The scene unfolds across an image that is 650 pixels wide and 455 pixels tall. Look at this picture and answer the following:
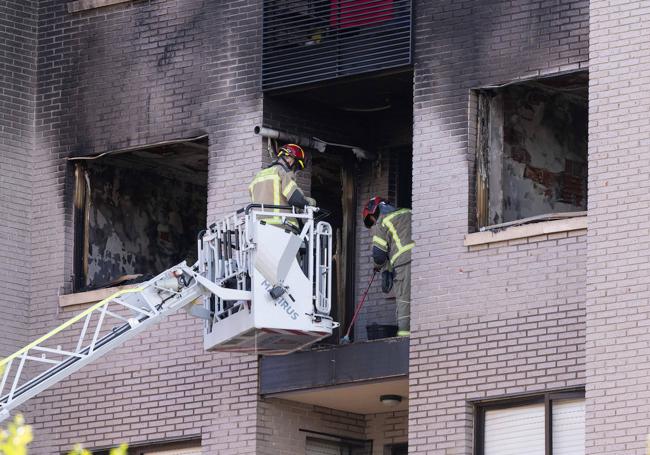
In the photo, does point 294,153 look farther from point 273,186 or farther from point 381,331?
point 381,331

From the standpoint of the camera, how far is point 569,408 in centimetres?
1694

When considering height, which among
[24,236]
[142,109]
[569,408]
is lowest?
[569,408]

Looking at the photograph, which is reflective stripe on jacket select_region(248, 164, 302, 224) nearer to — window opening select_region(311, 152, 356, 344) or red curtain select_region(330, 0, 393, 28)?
red curtain select_region(330, 0, 393, 28)

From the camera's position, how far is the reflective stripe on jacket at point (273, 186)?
714 inches

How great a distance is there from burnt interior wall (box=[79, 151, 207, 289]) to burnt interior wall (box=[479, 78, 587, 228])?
5149 millimetres

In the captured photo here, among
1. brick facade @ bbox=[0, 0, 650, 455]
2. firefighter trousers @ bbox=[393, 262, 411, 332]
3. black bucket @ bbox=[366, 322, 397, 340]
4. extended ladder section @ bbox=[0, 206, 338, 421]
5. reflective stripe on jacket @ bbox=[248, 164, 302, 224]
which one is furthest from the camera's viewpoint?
black bucket @ bbox=[366, 322, 397, 340]

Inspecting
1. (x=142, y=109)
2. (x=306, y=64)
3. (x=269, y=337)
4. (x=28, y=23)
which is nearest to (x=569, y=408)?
(x=269, y=337)

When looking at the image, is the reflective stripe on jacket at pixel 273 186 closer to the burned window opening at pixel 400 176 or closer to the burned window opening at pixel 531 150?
the burned window opening at pixel 531 150

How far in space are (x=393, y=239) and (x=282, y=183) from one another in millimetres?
1459

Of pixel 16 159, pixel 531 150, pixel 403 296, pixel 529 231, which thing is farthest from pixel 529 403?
pixel 16 159

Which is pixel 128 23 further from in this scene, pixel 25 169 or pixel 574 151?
pixel 574 151

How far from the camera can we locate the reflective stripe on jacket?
1812 centimetres

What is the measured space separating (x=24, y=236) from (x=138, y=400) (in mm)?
2547

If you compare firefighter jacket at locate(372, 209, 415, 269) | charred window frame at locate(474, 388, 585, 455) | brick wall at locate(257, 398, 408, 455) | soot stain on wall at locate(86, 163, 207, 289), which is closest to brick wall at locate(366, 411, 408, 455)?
brick wall at locate(257, 398, 408, 455)
